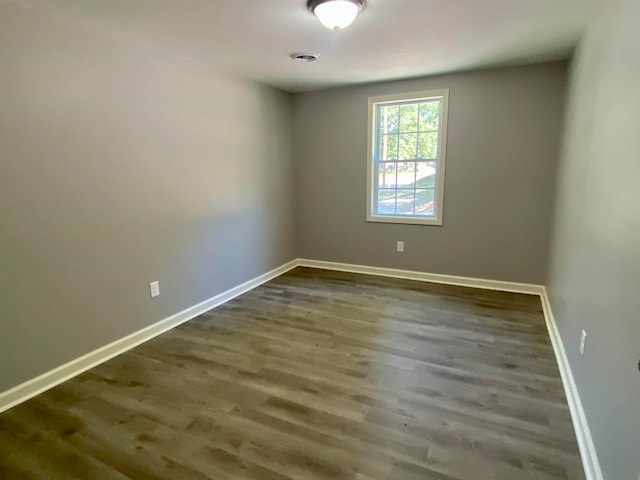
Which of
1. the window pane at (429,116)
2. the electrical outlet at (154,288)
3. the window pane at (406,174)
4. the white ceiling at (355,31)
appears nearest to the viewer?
the white ceiling at (355,31)

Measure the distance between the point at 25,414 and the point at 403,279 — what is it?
3.64 metres

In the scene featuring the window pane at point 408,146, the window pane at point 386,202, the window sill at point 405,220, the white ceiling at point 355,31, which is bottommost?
the window sill at point 405,220

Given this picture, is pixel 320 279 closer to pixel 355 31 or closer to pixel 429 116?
pixel 429 116

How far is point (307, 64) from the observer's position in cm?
344

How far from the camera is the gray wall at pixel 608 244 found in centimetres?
130

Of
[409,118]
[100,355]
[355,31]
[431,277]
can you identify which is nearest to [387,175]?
[409,118]

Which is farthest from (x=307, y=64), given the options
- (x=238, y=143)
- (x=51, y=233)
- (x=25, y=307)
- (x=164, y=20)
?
(x=25, y=307)

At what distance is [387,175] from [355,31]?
2.11 m

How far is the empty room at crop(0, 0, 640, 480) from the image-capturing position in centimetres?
175

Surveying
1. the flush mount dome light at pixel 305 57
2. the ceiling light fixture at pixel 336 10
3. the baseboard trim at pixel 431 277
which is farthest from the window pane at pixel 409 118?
the ceiling light fixture at pixel 336 10

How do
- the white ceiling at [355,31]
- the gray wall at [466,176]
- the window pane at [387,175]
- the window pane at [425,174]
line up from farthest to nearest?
the window pane at [387,175]
the window pane at [425,174]
the gray wall at [466,176]
the white ceiling at [355,31]

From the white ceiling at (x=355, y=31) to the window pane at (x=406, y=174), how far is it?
1078mm

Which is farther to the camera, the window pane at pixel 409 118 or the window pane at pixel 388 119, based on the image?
the window pane at pixel 388 119

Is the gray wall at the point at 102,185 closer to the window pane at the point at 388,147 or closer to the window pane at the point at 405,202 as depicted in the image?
the window pane at the point at 388,147
